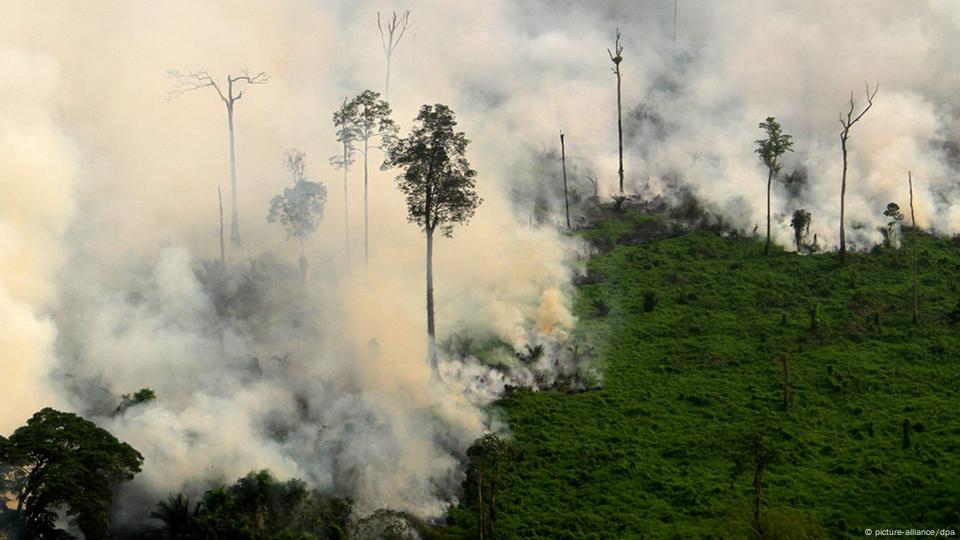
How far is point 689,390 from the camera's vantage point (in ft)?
181

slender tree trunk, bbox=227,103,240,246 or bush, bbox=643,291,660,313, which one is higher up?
slender tree trunk, bbox=227,103,240,246

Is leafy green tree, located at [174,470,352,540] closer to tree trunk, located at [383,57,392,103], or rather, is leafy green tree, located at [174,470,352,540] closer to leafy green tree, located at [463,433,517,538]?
leafy green tree, located at [463,433,517,538]

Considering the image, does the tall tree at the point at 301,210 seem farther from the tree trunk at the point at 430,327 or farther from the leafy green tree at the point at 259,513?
the leafy green tree at the point at 259,513

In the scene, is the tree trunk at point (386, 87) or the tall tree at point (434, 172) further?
the tree trunk at point (386, 87)

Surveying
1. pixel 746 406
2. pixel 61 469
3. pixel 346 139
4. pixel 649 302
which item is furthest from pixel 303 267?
pixel 61 469

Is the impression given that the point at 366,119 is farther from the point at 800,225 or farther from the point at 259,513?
the point at 259,513

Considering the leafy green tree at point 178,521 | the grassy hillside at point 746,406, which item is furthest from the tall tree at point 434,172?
the leafy green tree at point 178,521

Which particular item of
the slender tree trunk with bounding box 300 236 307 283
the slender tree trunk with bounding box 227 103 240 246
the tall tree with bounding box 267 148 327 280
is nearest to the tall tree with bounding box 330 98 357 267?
the tall tree with bounding box 267 148 327 280

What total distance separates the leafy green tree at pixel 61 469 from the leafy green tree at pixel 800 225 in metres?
62.6

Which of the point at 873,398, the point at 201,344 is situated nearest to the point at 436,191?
the point at 201,344

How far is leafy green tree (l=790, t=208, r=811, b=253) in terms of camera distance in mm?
77625

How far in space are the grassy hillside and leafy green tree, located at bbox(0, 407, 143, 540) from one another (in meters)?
18.5

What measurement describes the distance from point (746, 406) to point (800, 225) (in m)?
30.9

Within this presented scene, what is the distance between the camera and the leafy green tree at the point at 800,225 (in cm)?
7762
